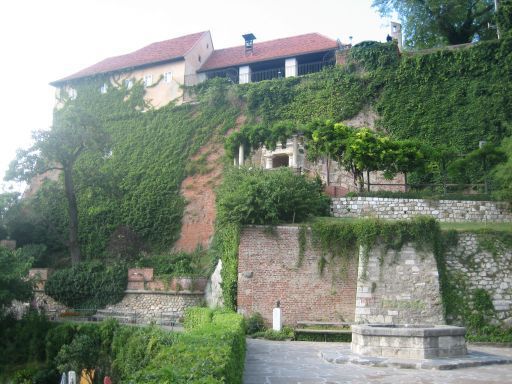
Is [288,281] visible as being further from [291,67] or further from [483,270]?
[291,67]

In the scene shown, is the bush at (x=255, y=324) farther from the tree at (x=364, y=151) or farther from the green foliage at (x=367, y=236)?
the tree at (x=364, y=151)

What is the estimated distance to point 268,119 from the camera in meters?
33.5

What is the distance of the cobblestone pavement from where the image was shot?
11328 mm

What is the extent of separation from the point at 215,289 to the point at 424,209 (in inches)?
353

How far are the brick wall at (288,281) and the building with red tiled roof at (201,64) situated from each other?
17654 millimetres

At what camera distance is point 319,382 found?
11.2 meters

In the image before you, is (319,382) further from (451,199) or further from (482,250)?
(451,199)

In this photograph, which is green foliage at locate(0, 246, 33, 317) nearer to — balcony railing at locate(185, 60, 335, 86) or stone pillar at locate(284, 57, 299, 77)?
balcony railing at locate(185, 60, 335, 86)

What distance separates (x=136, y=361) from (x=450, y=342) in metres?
7.72

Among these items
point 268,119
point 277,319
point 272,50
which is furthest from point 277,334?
point 272,50

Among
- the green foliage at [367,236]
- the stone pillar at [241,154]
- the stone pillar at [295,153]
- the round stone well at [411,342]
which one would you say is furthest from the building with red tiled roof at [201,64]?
the round stone well at [411,342]

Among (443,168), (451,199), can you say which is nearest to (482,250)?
(451,199)

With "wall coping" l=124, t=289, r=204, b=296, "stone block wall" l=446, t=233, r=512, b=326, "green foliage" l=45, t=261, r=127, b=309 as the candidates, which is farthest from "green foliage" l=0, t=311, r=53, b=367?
"stone block wall" l=446, t=233, r=512, b=326

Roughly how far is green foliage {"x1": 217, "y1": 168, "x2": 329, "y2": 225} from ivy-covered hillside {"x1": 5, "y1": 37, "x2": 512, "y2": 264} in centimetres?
842
